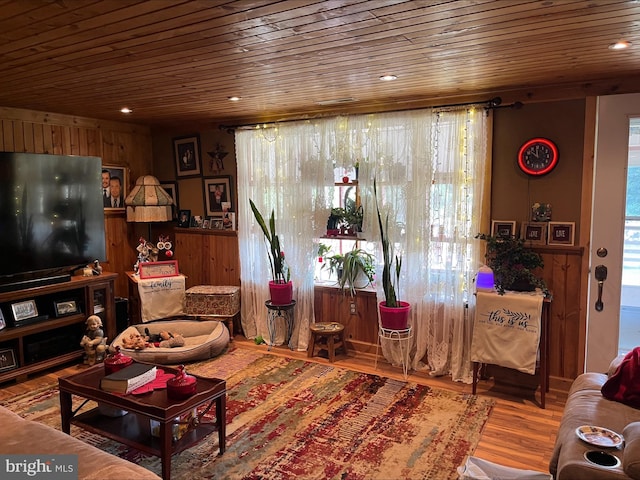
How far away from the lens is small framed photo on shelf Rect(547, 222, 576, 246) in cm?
345

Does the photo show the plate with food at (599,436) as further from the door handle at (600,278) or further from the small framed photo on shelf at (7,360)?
the small framed photo on shelf at (7,360)

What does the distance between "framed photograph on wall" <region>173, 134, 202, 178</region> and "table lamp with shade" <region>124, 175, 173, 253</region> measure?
320mm

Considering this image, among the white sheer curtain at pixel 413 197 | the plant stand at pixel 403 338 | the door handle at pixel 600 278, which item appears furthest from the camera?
the plant stand at pixel 403 338

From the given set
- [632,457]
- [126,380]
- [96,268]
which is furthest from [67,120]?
[632,457]

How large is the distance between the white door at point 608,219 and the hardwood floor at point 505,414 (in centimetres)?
53

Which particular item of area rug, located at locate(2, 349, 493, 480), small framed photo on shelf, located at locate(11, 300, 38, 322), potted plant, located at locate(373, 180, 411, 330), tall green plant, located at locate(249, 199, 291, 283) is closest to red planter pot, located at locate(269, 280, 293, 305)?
tall green plant, located at locate(249, 199, 291, 283)

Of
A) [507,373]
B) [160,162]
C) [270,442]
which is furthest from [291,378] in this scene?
[160,162]

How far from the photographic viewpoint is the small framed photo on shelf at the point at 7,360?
3.72 meters

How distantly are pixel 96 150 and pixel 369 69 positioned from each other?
3.33 metres

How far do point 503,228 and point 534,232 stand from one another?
22 cm

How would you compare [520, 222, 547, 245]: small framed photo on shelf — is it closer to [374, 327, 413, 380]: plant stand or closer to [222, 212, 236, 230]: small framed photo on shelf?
[374, 327, 413, 380]: plant stand

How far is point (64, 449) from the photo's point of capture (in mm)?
1894

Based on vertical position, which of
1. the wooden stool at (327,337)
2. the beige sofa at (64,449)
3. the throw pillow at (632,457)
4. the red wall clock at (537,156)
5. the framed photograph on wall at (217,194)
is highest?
the red wall clock at (537,156)

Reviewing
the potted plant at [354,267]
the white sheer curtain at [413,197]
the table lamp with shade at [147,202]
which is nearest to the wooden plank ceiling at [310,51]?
the white sheer curtain at [413,197]
